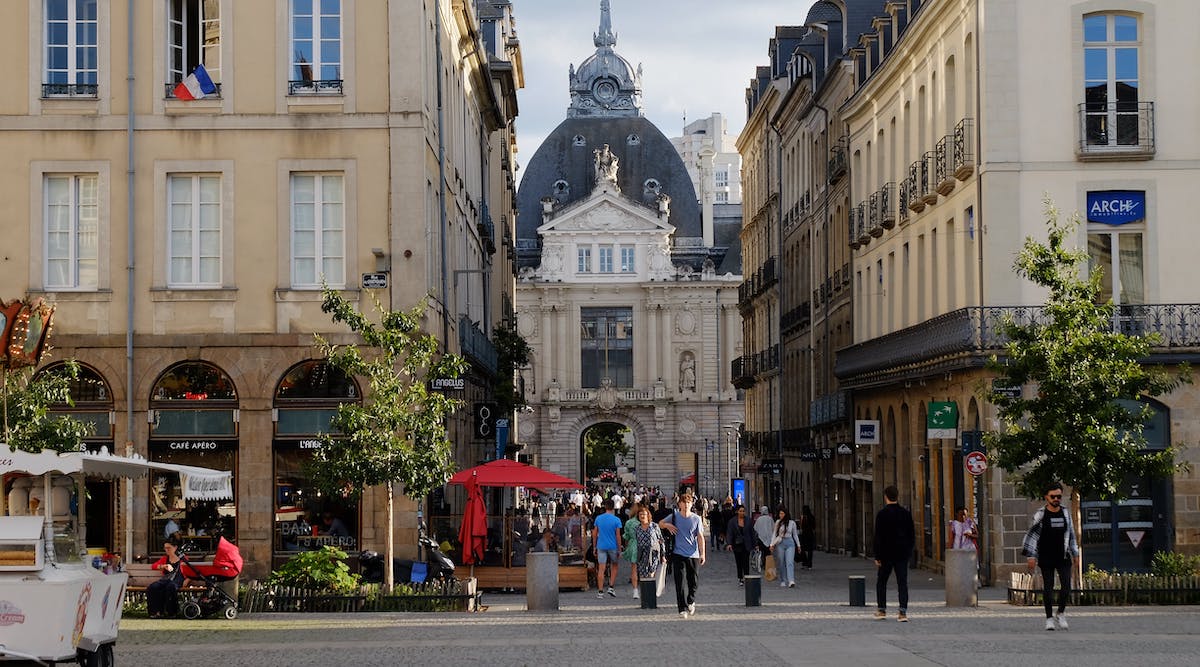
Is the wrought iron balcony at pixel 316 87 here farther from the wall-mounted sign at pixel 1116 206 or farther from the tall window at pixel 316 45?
the wall-mounted sign at pixel 1116 206

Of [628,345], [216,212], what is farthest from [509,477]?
[628,345]

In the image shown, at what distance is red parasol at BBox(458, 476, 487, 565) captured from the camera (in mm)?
32625

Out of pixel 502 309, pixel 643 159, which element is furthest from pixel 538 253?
pixel 502 309

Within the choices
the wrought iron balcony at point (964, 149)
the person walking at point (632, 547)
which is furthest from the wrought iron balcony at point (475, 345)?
the wrought iron balcony at point (964, 149)

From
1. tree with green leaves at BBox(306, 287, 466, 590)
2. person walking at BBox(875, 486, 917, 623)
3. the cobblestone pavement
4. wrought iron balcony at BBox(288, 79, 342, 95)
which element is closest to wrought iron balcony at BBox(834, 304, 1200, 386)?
person walking at BBox(875, 486, 917, 623)

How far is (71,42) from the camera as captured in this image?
3444cm

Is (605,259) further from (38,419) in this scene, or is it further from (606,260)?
(38,419)

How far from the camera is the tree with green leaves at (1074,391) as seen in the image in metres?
27.8

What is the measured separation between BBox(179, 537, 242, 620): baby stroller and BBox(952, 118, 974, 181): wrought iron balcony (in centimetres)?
1548

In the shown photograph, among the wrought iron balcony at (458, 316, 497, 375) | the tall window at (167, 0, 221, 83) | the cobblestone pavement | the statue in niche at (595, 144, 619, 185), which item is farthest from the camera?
the statue in niche at (595, 144, 619, 185)

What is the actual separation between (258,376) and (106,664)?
16.5 metres

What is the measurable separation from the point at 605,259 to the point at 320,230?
95.6 metres

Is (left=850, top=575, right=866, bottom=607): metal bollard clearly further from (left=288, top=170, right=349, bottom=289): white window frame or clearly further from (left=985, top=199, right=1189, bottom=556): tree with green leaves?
(left=288, top=170, right=349, bottom=289): white window frame

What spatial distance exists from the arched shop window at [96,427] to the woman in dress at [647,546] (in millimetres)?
8797
